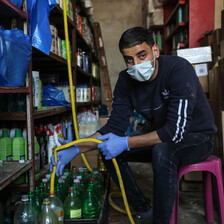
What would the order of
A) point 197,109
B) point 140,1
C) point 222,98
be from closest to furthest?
point 197,109 → point 222,98 → point 140,1

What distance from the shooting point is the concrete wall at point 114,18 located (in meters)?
6.50

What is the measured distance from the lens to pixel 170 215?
140cm

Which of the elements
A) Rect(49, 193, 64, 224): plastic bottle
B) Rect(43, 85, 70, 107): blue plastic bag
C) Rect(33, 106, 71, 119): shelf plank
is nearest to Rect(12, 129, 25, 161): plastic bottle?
Rect(33, 106, 71, 119): shelf plank

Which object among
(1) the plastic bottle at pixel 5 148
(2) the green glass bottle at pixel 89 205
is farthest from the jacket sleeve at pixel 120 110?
(1) the plastic bottle at pixel 5 148

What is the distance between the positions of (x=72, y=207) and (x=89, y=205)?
0.13 meters

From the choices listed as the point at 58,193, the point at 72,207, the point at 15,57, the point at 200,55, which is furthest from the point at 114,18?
the point at 72,207

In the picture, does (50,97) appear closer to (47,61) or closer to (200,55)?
(47,61)

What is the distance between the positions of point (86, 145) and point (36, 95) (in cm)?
62

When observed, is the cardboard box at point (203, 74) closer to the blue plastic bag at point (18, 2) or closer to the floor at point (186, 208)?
the floor at point (186, 208)

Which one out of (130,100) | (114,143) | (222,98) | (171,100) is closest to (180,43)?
(222,98)

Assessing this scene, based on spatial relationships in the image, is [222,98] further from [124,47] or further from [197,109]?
[124,47]

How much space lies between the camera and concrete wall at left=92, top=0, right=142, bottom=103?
650cm

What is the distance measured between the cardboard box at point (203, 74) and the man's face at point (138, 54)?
136 centimetres

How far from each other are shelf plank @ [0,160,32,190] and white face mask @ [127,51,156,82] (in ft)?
2.97
